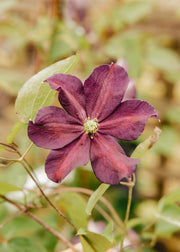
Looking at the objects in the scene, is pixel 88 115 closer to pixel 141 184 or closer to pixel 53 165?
pixel 53 165

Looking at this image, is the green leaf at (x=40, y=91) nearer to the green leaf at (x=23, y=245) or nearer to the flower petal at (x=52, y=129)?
the flower petal at (x=52, y=129)

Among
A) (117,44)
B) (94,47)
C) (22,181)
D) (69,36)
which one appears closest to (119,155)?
(22,181)

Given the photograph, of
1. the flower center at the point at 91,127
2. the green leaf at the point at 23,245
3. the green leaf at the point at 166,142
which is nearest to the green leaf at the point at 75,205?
the green leaf at the point at 23,245

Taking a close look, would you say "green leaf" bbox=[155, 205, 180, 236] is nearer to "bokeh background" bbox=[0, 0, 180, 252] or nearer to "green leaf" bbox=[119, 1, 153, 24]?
"bokeh background" bbox=[0, 0, 180, 252]

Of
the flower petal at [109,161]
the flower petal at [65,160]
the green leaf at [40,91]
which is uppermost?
the green leaf at [40,91]

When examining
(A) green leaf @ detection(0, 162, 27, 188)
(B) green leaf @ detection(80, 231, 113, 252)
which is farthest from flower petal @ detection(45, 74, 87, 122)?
(A) green leaf @ detection(0, 162, 27, 188)

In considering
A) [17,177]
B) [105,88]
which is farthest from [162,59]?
[105,88]
